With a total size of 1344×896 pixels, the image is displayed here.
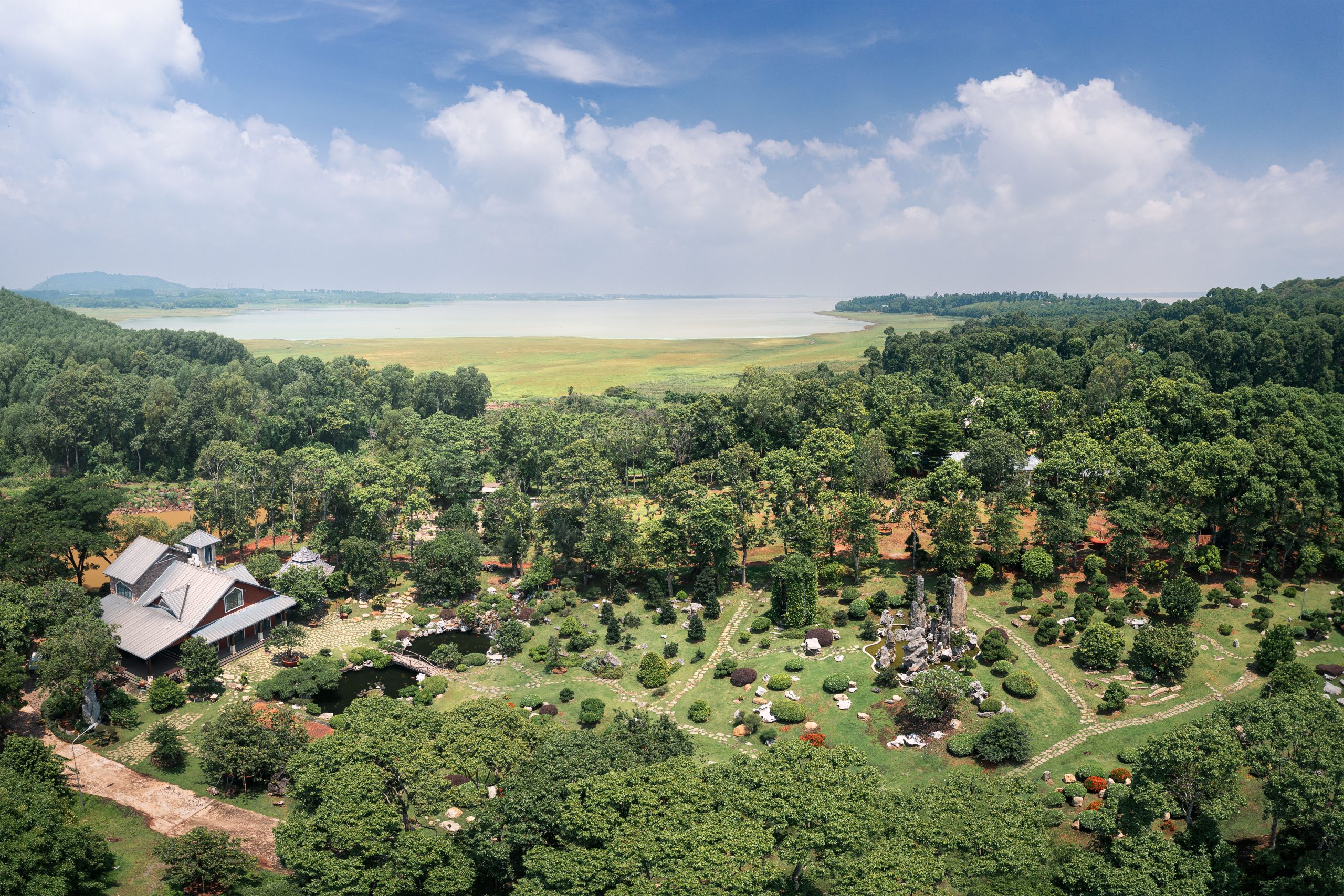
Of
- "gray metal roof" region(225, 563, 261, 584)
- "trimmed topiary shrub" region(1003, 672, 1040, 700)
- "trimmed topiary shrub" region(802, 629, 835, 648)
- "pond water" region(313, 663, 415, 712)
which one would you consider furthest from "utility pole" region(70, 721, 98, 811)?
"trimmed topiary shrub" region(1003, 672, 1040, 700)

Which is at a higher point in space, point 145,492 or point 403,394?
point 403,394

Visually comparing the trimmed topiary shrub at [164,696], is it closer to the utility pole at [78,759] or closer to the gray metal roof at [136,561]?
the utility pole at [78,759]

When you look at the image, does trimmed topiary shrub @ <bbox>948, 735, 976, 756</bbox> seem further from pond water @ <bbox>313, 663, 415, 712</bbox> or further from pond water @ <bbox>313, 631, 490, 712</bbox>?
pond water @ <bbox>313, 663, 415, 712</bbox>

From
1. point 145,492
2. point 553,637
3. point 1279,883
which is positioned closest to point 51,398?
point 145,492

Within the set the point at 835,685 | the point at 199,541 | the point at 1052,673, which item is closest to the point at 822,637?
the point at 835,685

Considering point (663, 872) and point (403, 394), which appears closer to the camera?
point (663, 872)

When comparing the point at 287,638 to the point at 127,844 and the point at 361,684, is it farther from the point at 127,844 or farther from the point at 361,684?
the point at 127,844

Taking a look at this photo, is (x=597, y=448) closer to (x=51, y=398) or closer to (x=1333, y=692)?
(x=1333, y=692)
